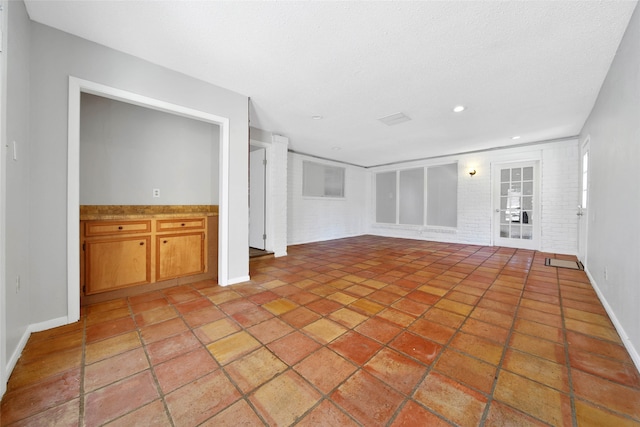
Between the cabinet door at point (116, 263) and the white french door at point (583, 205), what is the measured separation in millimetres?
5906

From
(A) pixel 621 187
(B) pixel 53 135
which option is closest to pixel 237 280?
(B) pixel 53 135

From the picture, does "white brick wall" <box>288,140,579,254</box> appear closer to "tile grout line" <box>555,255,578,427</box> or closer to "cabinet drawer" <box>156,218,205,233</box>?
"cabinet drawer" <box>156,218,205,233</box>

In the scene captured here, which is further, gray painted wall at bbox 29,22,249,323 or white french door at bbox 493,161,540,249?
white french door at bbox 493,161,540,249

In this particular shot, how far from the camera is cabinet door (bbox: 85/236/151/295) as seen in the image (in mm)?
2295

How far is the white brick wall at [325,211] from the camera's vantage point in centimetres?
582

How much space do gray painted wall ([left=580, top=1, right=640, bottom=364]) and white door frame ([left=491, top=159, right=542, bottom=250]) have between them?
8.54 ft

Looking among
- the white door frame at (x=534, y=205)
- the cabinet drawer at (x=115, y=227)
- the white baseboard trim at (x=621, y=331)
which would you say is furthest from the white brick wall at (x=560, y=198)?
the cabinet drawer at (x=115, y=227)

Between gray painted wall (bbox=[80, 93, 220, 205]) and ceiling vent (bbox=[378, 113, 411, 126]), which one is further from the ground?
ceiling vent (bbox=[378, 113, 411, 126])

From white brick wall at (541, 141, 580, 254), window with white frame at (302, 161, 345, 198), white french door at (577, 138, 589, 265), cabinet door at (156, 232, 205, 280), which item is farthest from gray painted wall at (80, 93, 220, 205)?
white brick wall at (541, 141, 580, 254)

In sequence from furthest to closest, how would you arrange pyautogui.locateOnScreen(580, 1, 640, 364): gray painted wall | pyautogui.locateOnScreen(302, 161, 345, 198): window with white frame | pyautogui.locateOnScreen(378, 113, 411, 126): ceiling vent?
pyautogui.locateOnScreen(302, 161, 345, 198): window with white frame, pyautogui.locateOnScreen(378, 113, 411, 126): ceiling vent, pyautogui.locateOnScreen(580, 1, 640, 364): gray painted wall

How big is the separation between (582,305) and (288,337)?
113 inches

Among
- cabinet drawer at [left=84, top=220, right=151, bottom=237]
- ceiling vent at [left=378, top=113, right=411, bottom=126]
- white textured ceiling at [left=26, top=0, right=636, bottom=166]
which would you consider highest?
ceiling vent at [left=378, top=113, right=411, bottom=126]

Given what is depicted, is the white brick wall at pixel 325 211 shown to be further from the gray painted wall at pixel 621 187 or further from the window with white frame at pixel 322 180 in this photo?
the gray painted wall at pixel 621 187

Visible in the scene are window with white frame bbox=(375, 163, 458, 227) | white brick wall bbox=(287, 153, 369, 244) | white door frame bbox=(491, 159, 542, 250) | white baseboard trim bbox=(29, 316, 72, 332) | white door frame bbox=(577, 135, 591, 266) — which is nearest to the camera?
white baseboard trim bbox=(29, 316, 72, 332)
